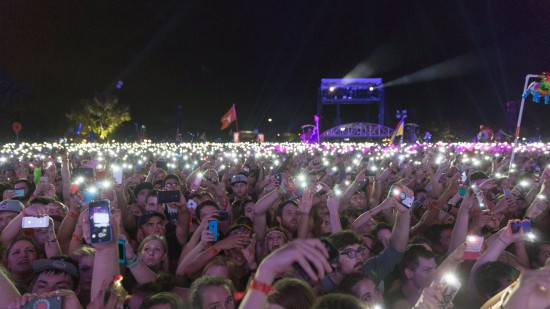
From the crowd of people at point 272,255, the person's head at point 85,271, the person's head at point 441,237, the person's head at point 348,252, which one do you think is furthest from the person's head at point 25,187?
the person's head at point 441,237

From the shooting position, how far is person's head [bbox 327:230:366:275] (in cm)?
375

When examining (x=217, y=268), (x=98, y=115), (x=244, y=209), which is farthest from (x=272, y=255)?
(x=98, y=115)

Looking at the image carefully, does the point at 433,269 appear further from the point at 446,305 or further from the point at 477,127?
the point at 477,127

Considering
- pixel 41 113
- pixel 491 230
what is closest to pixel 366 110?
pixel 41 113

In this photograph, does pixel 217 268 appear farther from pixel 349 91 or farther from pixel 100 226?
pixel 349 91

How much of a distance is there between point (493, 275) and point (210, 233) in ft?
8.22

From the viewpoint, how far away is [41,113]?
169 ft

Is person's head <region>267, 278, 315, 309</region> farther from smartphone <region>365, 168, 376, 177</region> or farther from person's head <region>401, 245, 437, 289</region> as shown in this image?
smartphone <region>365, 168, 376, 177</region>

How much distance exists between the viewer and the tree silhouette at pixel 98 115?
4562 centimetres

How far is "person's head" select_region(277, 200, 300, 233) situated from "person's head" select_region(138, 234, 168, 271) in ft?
5.91

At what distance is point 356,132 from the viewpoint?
70.1 meters

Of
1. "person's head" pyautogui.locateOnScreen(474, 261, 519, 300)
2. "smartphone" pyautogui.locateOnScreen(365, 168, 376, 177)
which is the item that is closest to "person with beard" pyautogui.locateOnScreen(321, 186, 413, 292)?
"person's head" pyautogui.locateOnScreen(474, 261, 519, 300)

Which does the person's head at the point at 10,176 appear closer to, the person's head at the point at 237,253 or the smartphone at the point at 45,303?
Result: the person's head at the point at 237,253

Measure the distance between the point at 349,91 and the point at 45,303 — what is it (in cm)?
5919
